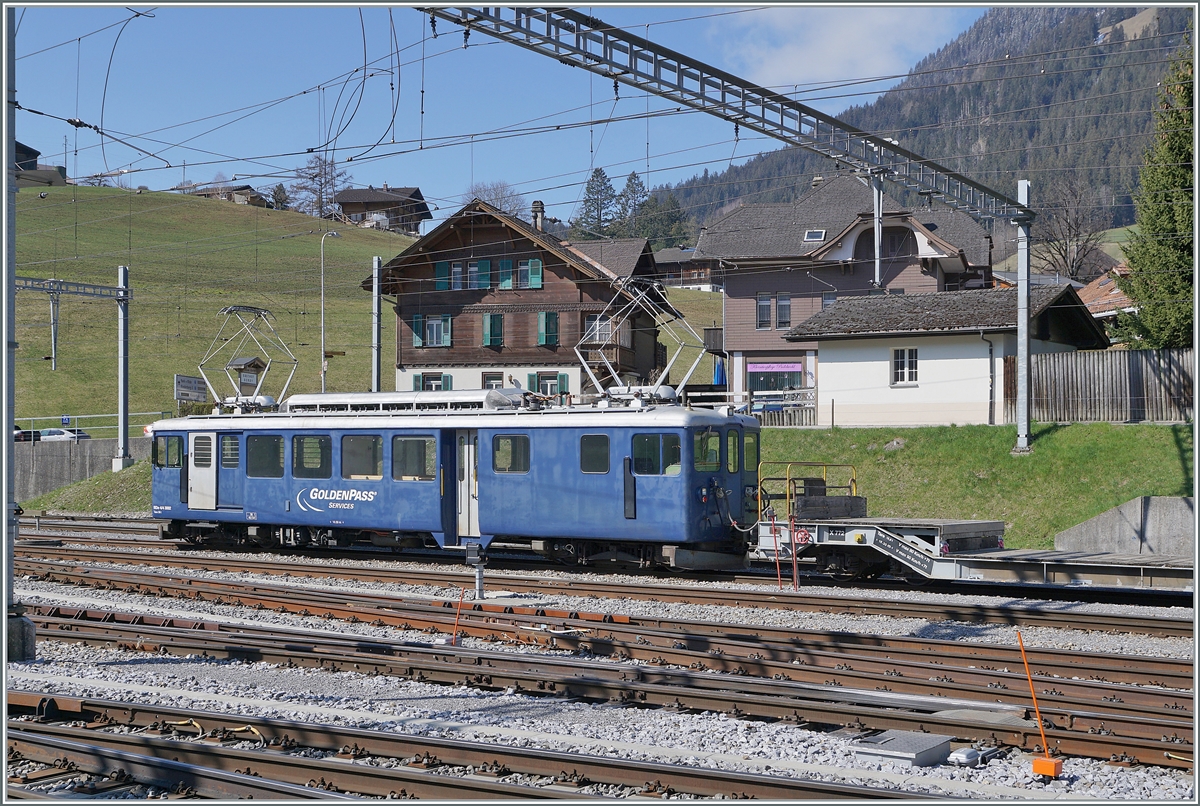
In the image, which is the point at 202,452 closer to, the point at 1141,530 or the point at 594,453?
the point at 594,453

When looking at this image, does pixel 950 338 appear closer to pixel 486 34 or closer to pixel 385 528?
pixel 385 528

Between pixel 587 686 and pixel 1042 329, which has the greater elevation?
pixel 1042 329

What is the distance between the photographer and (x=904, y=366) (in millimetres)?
31453

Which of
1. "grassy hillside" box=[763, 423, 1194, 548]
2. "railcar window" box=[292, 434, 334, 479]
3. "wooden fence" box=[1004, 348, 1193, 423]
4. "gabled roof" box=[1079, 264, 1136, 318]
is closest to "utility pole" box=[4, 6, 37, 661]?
"railcar window" box=[292, 434, 334, 479]

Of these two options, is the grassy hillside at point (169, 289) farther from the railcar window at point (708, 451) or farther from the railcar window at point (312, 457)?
the railcar window at point (708, 451)

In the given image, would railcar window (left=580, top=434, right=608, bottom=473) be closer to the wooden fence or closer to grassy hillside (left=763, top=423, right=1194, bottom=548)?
grassy hillside (left=763, top=423, right=1194, bottom=548)

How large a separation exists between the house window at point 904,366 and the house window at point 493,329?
2201 centimetres

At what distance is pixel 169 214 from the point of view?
97188 millimetres

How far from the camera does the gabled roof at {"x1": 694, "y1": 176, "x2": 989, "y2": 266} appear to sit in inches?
1858

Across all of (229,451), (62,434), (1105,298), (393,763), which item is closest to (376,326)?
(229,451)

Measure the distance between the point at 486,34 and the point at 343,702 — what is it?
8469 millimetres

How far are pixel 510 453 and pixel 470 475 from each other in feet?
3.33

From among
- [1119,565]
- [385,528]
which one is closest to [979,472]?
[1119,565]

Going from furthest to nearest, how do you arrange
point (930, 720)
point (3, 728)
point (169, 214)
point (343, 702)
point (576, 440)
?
1. point (169, 214)
2. point (576, 440)
3. point (343, 702)
4. point (930, 720)
5. point (3, 728)
